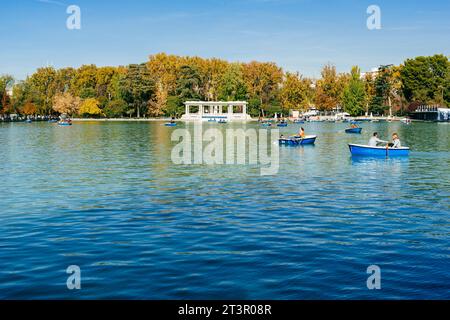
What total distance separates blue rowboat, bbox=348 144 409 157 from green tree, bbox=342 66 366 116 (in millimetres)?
122908

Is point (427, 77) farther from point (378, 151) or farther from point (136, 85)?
point (378, 151)

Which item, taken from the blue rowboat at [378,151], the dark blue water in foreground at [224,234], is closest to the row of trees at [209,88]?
the blue rowboat at [378,151]

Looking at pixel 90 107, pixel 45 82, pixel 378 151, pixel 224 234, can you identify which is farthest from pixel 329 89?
pixel 224 234

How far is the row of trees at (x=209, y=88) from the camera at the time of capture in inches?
6083

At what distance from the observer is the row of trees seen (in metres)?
154

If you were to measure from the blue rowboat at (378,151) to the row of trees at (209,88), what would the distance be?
11397 cm

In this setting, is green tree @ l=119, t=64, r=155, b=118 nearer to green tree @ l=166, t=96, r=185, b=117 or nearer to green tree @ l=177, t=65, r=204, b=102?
green tree @ l=166, t=96, r=185, b=117

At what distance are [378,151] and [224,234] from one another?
27.7m

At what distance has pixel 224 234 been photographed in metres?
17.8

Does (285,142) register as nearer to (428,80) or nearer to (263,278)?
(263,278)

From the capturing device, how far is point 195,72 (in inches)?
6230

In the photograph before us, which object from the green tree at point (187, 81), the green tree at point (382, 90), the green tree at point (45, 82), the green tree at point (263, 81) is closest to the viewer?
the green tree at point (187, 81)

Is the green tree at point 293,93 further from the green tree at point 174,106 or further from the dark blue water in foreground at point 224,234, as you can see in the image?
the dark blue water in foreground at point 224,234

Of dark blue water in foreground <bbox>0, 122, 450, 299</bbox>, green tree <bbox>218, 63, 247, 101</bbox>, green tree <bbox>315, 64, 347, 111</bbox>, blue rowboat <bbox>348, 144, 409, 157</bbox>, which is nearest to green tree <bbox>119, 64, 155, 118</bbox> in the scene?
green tree <bbox>218, 63, 247, 101</bbox>
